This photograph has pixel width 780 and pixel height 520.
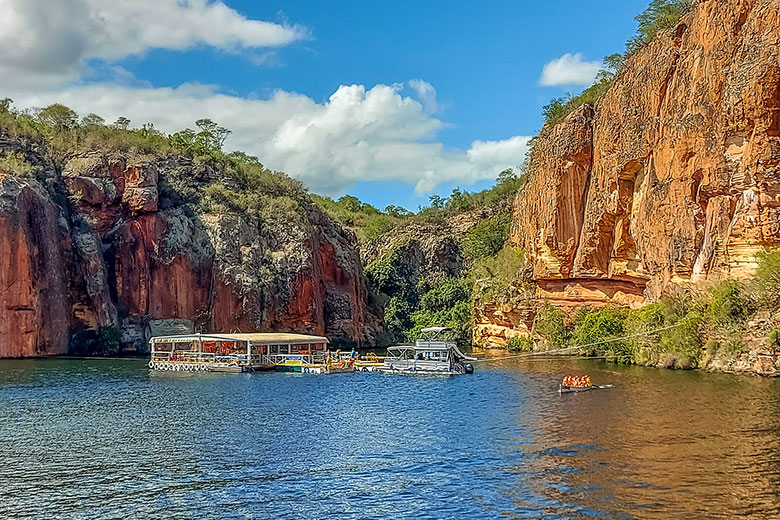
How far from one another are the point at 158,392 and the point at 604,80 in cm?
6896

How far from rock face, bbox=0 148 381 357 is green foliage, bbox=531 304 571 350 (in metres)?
27.3

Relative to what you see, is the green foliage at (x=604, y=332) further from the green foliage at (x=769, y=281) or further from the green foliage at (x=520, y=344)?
the green foliage at (x=769, y=281)

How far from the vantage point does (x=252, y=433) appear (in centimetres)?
4122

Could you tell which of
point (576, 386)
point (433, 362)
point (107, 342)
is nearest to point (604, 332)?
point (433, 362)

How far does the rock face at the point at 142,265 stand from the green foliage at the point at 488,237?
22944 mm

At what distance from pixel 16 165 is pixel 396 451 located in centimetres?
7248

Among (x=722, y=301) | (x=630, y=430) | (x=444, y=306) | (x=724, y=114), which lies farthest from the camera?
(x=444, y=306)

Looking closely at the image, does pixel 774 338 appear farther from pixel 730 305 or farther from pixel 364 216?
pixel 364 216

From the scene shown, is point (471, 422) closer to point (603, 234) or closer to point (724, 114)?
point (724, 114)

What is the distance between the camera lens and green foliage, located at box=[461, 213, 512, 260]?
12700 centimetres

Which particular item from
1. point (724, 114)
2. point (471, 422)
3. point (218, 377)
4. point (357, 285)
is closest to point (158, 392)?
point (218, 377)

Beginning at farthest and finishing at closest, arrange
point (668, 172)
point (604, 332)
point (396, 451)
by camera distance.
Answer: point (604, 332)
point (668, 172)
point (396, 451)

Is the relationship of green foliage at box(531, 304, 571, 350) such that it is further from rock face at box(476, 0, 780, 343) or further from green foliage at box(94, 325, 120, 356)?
green foliage at box(94, 325, 120, 356)

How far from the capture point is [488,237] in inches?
5005
